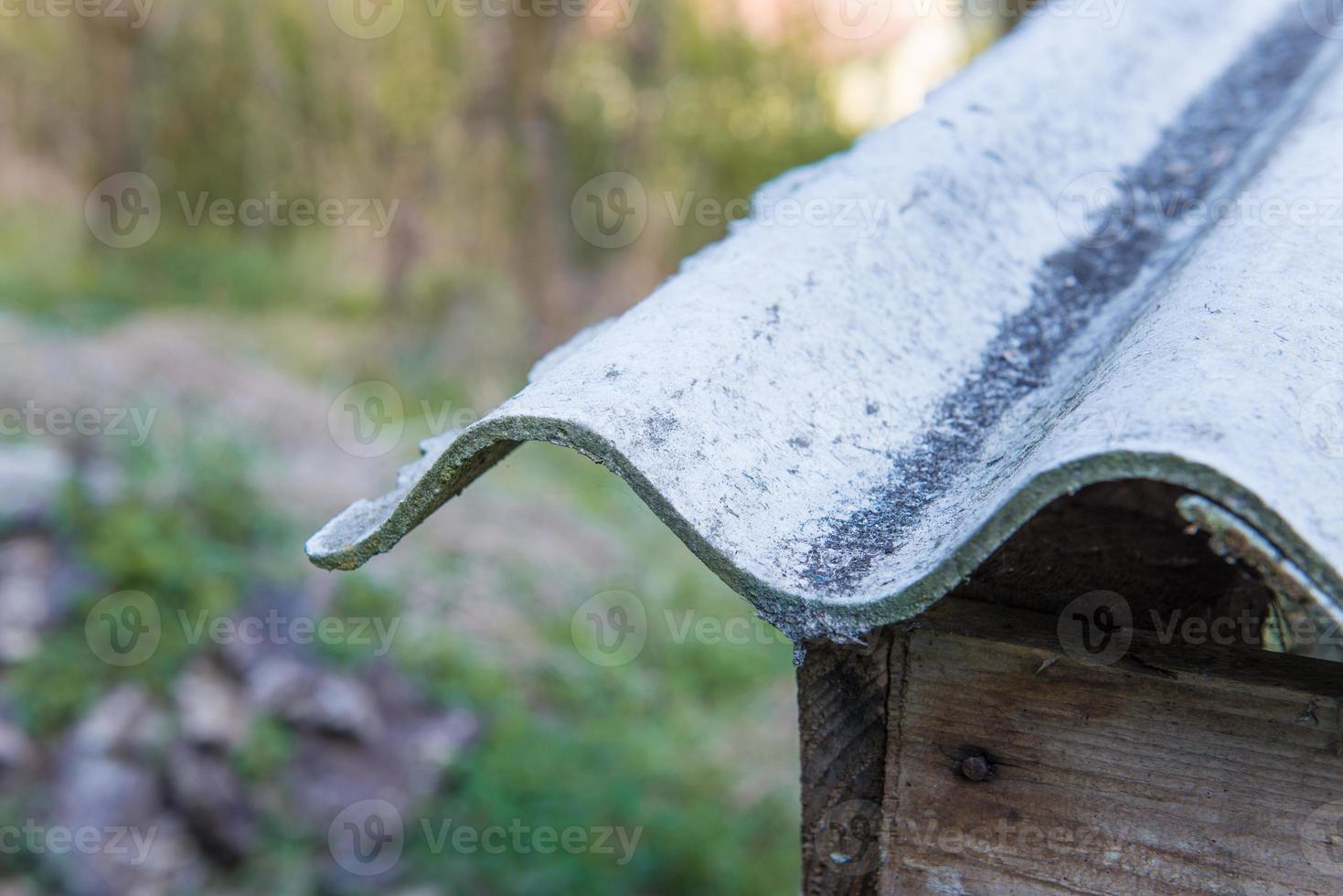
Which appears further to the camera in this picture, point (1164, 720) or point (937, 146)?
point (937, 146)

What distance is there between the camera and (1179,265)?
143 cm

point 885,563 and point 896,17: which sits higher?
point 885,563

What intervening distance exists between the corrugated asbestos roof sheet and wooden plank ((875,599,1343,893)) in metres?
0.19

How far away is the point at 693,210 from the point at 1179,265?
31.7 ft

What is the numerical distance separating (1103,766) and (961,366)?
529mm

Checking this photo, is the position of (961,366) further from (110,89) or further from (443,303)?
(110,89)

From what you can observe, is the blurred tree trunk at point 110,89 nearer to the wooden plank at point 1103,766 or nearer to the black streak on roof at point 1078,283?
the black streak on roof at point 1078,283

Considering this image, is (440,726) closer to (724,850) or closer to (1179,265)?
(724,850)

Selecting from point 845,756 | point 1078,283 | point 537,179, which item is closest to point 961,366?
point 1078,283

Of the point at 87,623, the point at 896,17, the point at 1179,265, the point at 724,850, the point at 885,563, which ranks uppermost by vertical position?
the point at 1179,265

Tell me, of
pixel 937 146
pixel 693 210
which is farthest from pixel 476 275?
pixel 937 146

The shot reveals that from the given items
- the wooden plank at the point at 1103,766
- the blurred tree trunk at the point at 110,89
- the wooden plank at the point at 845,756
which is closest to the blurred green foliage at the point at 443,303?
the blurred tree trunk at the point at 110,89

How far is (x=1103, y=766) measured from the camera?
1.12 meters

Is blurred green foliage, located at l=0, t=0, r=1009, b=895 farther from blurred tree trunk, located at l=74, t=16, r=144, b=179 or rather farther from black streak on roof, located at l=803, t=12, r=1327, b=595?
black streak on roof, located at l=803, t=12, r=1327, b=595
